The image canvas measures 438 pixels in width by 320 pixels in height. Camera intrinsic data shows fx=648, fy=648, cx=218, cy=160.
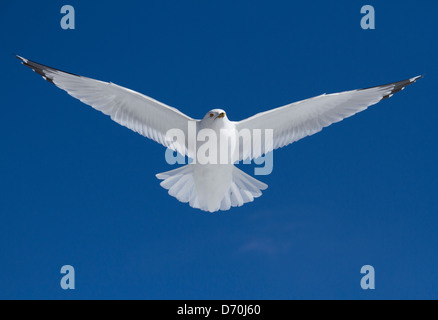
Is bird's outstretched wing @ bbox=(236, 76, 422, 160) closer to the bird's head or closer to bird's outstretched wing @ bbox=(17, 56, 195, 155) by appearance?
the bird's head

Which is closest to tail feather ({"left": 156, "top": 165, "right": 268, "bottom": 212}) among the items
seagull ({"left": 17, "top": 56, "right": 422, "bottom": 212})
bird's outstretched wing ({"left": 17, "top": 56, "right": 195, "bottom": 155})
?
seagull ({"left": 17, "top": 56, "right": 422, "bottom": 212})

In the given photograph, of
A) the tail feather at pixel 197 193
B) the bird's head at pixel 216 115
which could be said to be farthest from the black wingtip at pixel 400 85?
the bird's head at pixel 216 115

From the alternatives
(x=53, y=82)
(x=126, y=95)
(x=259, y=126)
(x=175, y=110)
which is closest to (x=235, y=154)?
(x=259, y=126)

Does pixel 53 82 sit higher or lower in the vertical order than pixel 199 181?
higher

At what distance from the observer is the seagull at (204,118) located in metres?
7.13

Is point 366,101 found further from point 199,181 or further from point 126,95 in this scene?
point 126,95

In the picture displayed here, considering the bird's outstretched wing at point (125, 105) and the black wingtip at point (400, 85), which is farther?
the black wingtip at point (400, 85)

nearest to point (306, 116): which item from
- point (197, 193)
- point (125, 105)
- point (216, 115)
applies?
point (216, 115)

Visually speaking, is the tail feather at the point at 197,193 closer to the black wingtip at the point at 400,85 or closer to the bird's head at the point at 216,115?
the bird's head at the point at 216,115

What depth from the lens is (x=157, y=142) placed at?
7445 mm

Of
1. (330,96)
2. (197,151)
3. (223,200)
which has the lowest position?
(223,200)

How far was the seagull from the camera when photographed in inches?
281

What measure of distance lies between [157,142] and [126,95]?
0.67 m

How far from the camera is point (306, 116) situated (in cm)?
734
